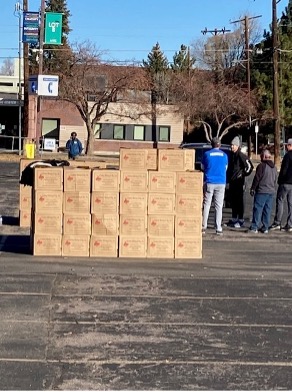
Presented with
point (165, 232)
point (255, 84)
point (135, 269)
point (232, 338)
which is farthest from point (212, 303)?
point (255, 84)

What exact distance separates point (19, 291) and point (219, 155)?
6181 mm

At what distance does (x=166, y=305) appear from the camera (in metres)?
8.52

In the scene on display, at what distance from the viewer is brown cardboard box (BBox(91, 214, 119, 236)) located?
11.5m

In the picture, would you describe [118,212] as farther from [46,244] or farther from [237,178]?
[237,178]

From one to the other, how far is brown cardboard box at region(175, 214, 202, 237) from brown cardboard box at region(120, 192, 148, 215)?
1.81ft

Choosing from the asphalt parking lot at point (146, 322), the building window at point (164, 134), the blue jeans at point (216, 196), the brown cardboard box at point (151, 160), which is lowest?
the asphalt parking lot at point (146, 322)

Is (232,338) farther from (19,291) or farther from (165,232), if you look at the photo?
(165,232)

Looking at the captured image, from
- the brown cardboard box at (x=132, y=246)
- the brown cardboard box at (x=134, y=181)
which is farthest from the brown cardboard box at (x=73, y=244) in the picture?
the brown cardboard box at (x=134, y=181)

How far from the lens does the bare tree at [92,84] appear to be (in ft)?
161

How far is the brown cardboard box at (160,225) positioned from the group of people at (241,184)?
2.68 m

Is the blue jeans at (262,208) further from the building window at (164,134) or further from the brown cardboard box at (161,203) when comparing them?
the building window at (164,134)

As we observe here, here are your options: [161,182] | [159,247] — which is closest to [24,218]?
[159,247]

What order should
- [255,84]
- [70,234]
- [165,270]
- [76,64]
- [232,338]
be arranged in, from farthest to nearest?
[255,84] < [76,64] < [70,234] < [165,270] < [232,338]

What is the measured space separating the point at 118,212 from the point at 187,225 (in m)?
1.07
